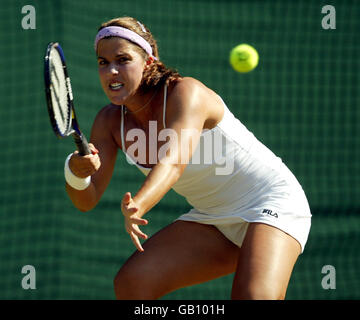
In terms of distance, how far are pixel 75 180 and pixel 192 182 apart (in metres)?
0.49

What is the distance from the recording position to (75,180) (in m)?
2.87

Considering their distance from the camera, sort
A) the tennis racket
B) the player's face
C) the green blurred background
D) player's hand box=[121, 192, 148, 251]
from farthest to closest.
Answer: the green blurred background
the player's face
the tennis racket
player's hand box=[121, 192, 148, 251]

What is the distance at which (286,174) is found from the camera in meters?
2.98

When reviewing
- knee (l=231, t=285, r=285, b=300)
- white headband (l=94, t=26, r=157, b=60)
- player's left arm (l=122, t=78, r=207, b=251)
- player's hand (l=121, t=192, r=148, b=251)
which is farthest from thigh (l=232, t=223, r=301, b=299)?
white headband (l=94, t=26, r=157, b=60)

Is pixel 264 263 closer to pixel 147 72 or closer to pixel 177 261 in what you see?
pixel 177 261

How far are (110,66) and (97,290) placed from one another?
2095 mm

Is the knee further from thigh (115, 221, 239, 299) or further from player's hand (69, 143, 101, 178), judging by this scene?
player's hand (69, 143, 101, 178)

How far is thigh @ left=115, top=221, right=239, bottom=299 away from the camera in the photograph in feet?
9.60

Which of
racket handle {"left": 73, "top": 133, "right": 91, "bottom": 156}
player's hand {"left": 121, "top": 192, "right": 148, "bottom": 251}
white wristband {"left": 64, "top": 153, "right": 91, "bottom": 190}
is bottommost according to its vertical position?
player's hand {"left": 121, "top": 192, "right": 148, "bottom": 251}

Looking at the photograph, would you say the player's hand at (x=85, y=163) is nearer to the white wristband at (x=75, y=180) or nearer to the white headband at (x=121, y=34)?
the white wristband at (x=75, y=180)

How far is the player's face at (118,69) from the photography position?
2838mm

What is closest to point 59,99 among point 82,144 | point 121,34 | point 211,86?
point 82,144

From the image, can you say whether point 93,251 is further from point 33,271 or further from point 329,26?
point 329,26

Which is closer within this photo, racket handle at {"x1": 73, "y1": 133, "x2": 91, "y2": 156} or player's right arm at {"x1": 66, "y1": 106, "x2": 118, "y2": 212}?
racket handle at {"x1": 73, "y1": 133, "x2": 91, "y2": 156}
